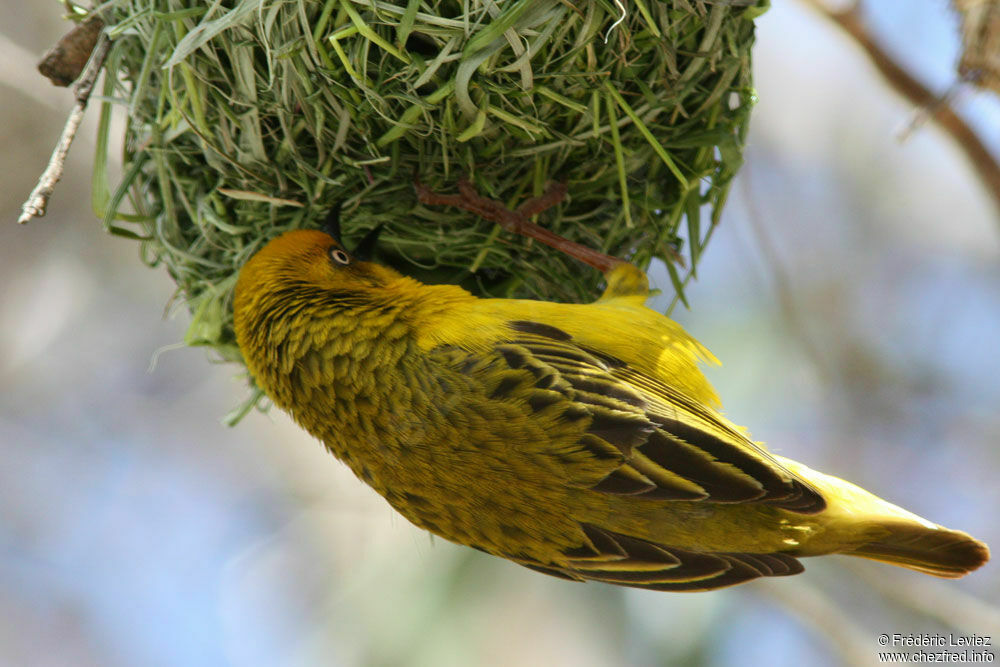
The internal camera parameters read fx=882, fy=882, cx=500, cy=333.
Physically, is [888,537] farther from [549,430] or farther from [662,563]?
[549,430]

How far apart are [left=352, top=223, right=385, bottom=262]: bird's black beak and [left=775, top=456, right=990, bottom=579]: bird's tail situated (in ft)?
3.88

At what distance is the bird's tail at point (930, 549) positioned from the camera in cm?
211

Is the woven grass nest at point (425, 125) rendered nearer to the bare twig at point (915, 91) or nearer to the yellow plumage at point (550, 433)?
the yellow plumage at point (550, 433)

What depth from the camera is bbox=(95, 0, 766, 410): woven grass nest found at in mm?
1829

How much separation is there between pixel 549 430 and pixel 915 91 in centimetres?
230

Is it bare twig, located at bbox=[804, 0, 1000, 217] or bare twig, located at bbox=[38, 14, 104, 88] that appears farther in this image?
bare twig, located at bbox=[804, 0, 1000, 217]

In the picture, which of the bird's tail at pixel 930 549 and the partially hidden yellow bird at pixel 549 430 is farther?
the bird's tail at pixel 930 549

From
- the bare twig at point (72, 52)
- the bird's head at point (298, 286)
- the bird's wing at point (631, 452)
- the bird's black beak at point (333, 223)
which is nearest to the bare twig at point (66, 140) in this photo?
the bare twig at point (72, 52)

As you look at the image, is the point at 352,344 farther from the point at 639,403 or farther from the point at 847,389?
the point at 847,389

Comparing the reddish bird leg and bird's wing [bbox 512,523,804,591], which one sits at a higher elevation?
the reddish bird leg

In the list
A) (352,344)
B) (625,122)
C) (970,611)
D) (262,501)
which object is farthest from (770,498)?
(262,501)

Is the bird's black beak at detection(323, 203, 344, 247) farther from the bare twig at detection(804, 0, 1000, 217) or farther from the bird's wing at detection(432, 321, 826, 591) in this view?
the bare twig at detection(804, 0, 1000, 217)

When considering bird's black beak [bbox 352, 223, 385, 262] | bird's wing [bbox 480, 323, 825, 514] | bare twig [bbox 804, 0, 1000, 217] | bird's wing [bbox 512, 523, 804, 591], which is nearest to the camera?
bird's wing [bbox 480, 323, 825, 514]

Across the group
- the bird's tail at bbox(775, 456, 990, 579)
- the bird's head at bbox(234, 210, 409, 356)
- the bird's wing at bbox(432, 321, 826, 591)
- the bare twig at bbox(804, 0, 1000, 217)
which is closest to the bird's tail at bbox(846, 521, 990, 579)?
the bird's tail at bbox(775, 456, 990, 579)
